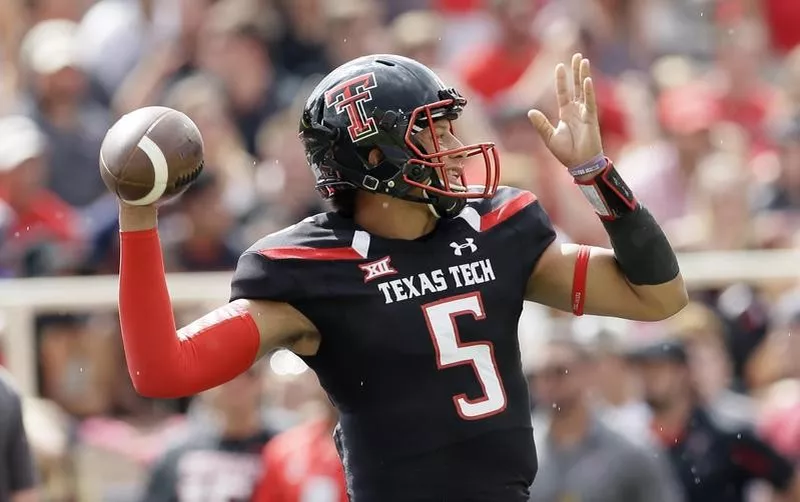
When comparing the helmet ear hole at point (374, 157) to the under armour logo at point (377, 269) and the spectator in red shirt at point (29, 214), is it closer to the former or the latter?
the under armour logo at point (377, 269)

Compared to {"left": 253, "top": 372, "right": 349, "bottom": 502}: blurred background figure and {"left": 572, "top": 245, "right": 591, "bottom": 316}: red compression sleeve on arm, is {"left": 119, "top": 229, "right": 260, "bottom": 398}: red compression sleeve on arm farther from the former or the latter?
{"left": 253, "top": 372, "right": 349, "bottom": 502}: blurred background figure

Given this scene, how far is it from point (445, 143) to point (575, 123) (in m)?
0.34

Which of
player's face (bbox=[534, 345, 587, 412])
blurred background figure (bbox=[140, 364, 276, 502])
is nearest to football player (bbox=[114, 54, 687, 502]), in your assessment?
player's face (bbox=[534, 345, 587, 412])

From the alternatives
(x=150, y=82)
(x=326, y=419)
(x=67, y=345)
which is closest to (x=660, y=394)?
(x=326, y=419)

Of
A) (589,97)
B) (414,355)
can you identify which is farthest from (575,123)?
(414,355)

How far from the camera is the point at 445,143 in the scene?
4.42 meters

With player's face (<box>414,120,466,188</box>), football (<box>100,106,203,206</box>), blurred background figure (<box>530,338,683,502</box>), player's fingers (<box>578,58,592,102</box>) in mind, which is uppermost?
football (<box>100,106,203,206</box>)

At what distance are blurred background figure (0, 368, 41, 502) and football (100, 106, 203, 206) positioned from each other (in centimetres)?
198

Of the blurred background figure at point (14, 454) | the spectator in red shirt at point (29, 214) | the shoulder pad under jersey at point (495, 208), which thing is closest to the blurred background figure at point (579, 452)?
the blurred background figure at point (14, 454)

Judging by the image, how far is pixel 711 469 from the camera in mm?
7754

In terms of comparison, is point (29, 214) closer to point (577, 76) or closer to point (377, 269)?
point (377, 269)

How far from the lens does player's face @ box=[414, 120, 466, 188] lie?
14.4 feet

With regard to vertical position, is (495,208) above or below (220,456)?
above

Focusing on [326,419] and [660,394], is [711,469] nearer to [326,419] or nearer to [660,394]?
[660,394]
